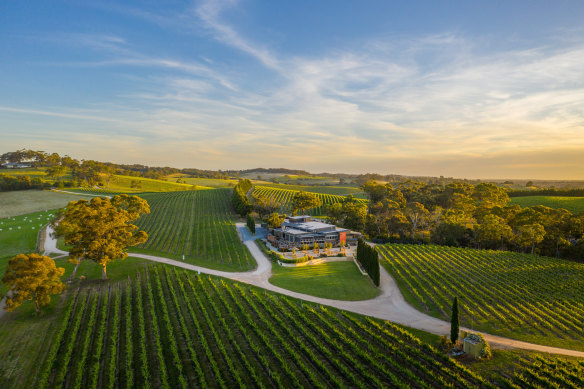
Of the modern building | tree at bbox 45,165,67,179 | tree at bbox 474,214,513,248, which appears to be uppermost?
tree at bbox 45,165,67,179

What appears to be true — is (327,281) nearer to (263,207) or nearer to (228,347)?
(228,347)

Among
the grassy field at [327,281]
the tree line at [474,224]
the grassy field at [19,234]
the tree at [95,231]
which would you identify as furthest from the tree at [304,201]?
the grassy field at [19,234]

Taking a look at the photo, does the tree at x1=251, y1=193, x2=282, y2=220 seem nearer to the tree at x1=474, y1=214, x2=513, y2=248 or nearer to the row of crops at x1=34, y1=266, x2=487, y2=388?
the tree at x1=474, y1=214, x2=513, y2=248

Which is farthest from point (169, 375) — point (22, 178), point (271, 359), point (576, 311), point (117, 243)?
point (22, 178)

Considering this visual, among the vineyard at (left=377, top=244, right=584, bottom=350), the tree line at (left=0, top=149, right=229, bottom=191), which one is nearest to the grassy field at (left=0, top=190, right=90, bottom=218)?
the tree line at (left=0, top=149, right=229, bottom=191)

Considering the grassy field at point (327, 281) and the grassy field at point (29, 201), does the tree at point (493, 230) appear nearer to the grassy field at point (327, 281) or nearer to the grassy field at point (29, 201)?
the grassy field at point (327, 281)

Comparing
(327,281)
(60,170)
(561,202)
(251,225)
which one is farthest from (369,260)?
(60,170)
